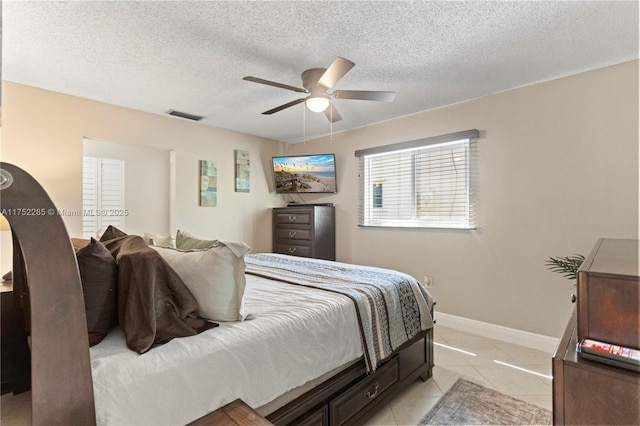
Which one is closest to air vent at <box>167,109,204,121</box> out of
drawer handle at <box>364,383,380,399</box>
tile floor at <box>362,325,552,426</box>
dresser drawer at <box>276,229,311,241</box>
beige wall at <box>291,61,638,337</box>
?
dresser drawer at <box>276,229,311,241</box>

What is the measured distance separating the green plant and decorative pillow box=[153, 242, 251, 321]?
2416 mm

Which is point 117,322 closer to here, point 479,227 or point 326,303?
point 326,303

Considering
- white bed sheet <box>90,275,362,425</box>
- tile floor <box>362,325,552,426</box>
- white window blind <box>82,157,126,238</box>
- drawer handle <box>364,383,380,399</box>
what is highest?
white window blind <box>82,157,126,238</box>

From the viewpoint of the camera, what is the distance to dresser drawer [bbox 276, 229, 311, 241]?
4207 mm

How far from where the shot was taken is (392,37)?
2057 mm

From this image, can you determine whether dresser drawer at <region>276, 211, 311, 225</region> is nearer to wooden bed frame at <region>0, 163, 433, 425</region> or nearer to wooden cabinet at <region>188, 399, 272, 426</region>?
wooden cabinet at <region>188, 399, 272, 426</region>

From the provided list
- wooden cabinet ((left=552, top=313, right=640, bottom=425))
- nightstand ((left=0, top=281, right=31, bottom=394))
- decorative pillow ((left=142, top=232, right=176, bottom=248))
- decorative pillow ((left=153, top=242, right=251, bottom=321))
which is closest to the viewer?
wooden cabinet ((left=552, top=313, right=640, bottom=425))

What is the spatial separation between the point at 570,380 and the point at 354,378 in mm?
1045

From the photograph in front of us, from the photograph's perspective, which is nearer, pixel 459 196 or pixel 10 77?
pixel 10 77

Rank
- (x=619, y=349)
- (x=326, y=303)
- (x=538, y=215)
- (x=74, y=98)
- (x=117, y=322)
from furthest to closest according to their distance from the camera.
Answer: (x=74, y=98) < (x=538, y=215) < (x=326, y=303) < (x=117, y=322) < (x=619, y=349)

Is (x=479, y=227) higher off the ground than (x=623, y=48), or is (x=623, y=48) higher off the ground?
(x=623, y=48)

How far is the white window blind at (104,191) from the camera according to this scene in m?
4.14

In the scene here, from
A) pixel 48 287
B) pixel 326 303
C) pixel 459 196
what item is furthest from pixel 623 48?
pixel 48 287

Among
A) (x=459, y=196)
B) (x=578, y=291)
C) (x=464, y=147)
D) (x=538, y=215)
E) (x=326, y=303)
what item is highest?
(x=464, y=147)
